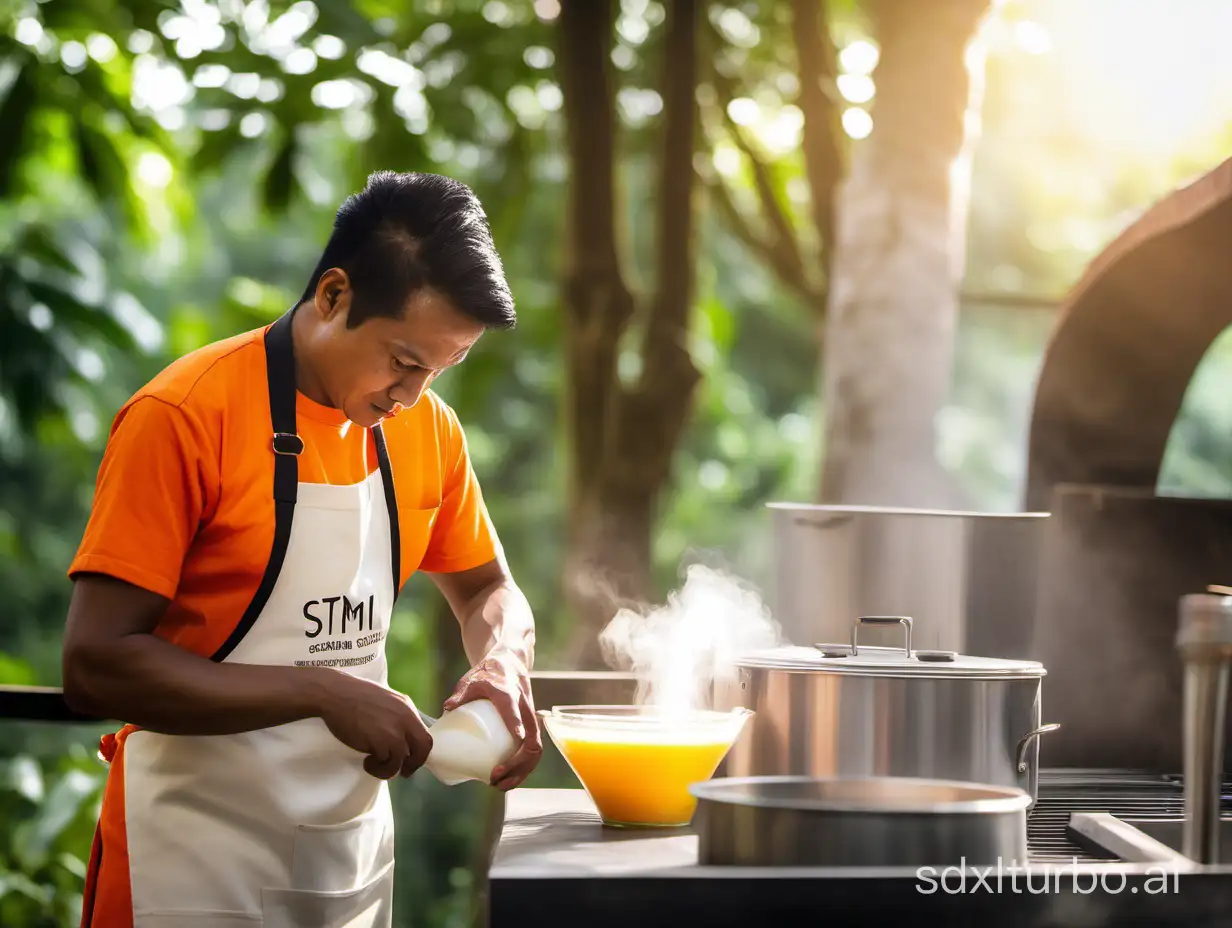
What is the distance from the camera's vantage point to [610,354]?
15.3 ft

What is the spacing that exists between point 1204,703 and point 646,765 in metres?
0.74

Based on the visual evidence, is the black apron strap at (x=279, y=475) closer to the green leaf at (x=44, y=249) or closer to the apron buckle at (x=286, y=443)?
the apron buckle at (x=286, y=443)

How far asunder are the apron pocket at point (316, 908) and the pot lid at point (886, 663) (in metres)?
0.69

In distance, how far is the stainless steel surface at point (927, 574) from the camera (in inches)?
95.7

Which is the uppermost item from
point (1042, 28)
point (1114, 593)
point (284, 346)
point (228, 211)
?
point (228, 211)

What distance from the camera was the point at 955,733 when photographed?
1863 millimetres

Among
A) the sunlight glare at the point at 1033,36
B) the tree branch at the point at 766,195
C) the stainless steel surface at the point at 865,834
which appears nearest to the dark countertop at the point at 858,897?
the stainless steel surface at the point at 865,834

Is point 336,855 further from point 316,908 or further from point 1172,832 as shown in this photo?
point 1172,832

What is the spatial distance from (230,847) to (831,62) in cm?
379

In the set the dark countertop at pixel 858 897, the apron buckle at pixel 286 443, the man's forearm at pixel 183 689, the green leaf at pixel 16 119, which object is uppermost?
the green leaf at pixel 16 119

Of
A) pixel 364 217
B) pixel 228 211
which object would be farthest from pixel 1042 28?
pixel 228 211

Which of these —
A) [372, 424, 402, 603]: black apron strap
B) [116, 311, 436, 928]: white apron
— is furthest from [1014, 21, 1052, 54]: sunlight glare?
[116, 311, 436, 928]: white apron

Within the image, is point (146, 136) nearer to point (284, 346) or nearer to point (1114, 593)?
point (284, 346)

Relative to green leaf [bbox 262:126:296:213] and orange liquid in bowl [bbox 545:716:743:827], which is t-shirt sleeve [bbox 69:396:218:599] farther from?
green leaf [bbox 262:126:296:213]
